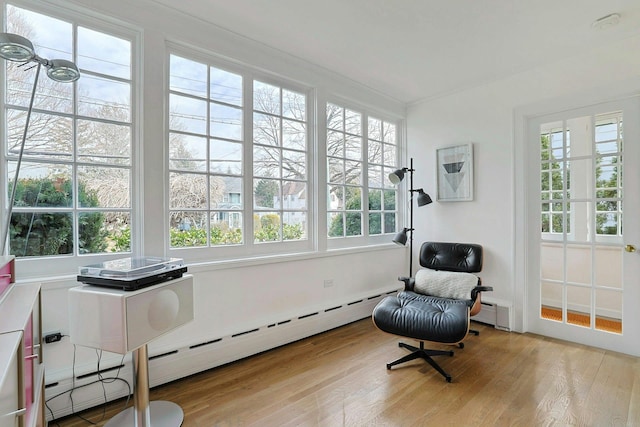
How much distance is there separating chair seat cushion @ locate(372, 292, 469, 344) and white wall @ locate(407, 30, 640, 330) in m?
1.02

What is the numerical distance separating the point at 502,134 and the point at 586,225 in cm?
112

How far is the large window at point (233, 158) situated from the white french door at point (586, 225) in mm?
2282

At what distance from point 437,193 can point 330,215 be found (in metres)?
1.38

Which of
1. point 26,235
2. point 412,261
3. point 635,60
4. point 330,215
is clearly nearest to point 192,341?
point 26,235

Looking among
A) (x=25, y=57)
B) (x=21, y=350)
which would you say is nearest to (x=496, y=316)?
(x=21, y=350)

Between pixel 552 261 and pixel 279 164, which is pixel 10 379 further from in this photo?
pixel 552 261

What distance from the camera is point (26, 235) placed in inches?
68.6

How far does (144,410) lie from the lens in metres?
1.57

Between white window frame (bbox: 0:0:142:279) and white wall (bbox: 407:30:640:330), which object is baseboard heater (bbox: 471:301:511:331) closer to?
white wall (bbox: 407:30:640:330)

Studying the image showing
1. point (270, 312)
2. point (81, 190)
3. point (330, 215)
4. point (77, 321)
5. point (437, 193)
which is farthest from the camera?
point (437, 193)

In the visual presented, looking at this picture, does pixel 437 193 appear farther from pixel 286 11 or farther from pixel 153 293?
pixel 153 293

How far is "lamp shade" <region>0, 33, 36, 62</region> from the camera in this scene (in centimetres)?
123

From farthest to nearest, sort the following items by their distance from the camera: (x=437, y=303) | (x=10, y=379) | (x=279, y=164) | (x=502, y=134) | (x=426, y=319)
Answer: (x=502, y=134), (x=279, y=164), (x=437, y=303), (x=426, y=319), (x=10, y=379)

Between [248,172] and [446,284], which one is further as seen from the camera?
[446,284]
